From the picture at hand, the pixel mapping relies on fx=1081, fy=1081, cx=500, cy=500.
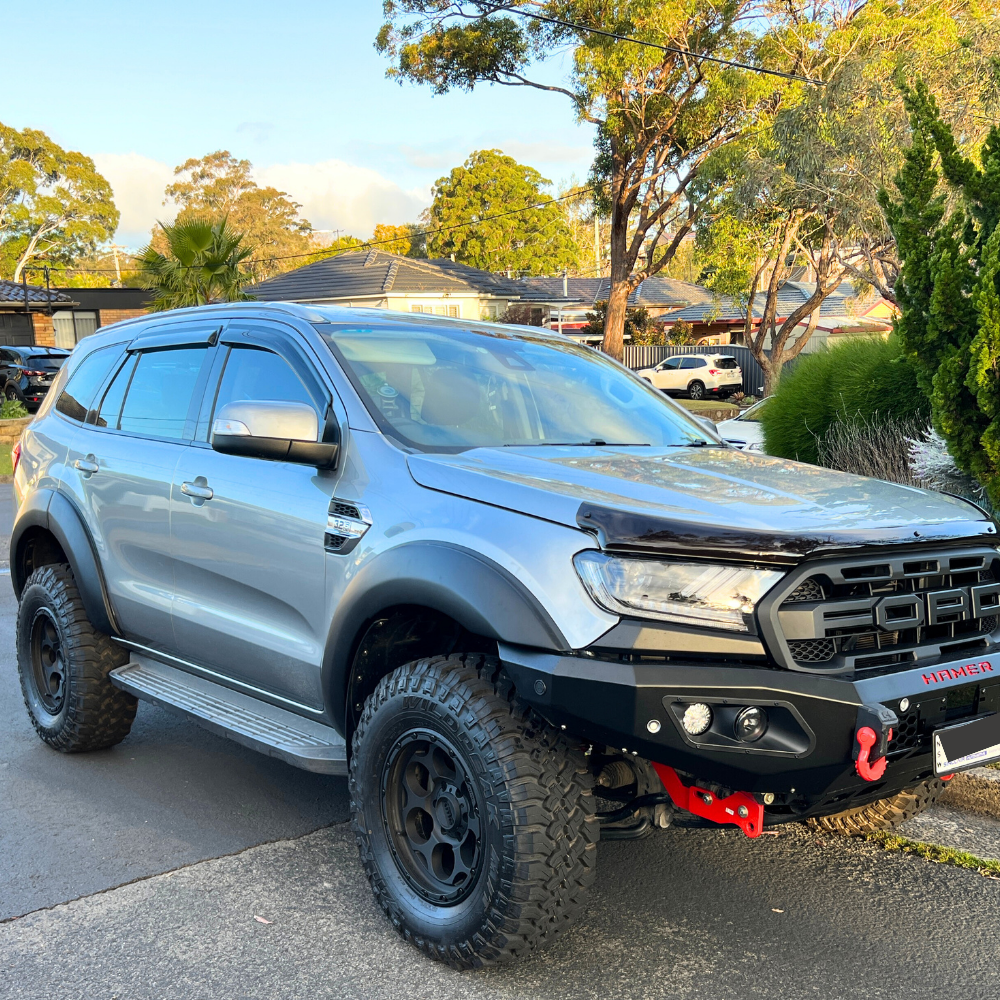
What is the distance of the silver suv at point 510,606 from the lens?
272cm

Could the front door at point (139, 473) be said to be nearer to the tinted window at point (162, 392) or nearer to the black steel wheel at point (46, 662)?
the tinted window at point (162, 392)

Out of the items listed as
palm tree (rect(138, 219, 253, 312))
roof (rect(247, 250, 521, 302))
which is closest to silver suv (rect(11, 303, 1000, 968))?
palm tree (rect(138, 219, 253, 312))

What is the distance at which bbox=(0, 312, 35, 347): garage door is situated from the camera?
1571 inches

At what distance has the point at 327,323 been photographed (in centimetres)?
399

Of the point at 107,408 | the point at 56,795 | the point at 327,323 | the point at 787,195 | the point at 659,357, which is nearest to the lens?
the point at 327,323

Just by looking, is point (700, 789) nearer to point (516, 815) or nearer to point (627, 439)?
point (516, 815)

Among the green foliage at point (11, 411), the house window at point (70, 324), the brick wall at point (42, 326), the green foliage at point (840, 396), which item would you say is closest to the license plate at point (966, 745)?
the green foliage at point (840, 396)

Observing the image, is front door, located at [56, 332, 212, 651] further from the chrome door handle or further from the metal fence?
the metal fence

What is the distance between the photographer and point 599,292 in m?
56.9

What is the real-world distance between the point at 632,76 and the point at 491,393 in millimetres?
23895

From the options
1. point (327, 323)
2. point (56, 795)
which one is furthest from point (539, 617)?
point (56, 795)

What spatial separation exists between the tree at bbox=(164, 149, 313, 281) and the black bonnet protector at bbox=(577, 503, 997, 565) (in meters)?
70.4

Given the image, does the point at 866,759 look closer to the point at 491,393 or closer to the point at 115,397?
the point at 491,393

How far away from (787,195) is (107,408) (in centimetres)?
2292
